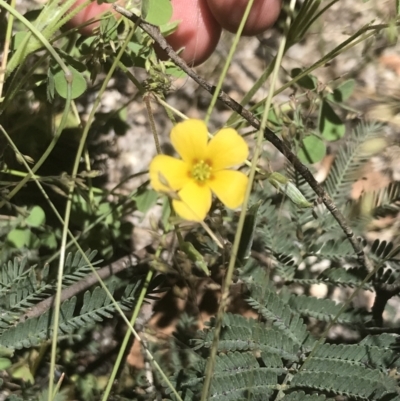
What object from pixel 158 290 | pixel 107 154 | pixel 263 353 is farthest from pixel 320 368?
pixel 107 154

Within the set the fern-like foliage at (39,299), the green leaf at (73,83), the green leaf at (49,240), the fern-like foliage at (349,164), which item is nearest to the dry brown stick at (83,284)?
the fern-like foliage at (39,299)

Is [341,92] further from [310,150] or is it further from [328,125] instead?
[310,150]

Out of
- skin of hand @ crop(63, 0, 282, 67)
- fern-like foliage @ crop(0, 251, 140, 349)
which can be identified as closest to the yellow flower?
fern-like foliage @ crop(0, 251, 140, 349)

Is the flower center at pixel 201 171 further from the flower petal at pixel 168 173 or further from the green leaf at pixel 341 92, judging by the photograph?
the green leaf at pixel 341 92

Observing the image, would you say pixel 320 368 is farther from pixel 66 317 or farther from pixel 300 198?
pixel 66 317

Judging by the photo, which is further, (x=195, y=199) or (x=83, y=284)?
(x=83, y=284)

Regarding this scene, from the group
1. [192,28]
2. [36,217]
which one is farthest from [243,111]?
[36,217]
